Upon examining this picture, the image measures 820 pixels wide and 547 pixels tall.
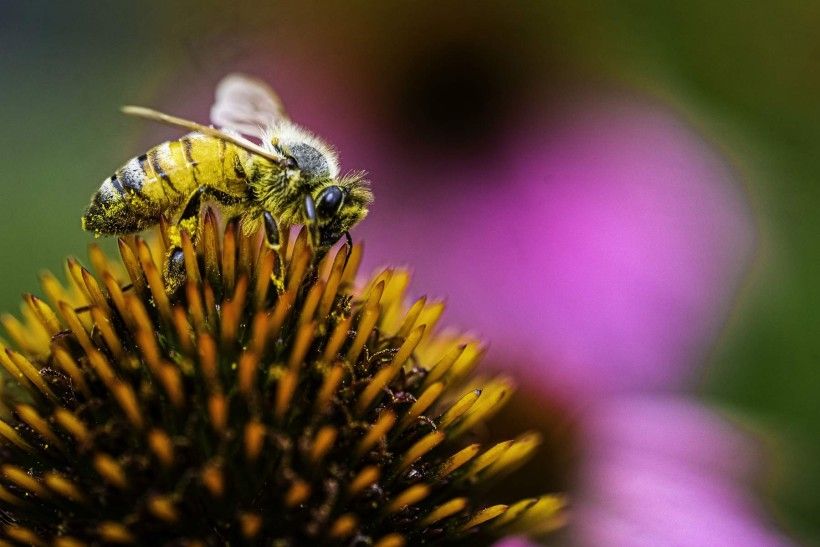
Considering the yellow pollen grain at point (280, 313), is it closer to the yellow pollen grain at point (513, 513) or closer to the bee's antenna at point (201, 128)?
the bee's antenna at point (201, 128)

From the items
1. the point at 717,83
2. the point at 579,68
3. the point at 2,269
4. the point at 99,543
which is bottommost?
the point at 99,543

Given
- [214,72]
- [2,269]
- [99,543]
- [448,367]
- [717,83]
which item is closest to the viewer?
[99,543]

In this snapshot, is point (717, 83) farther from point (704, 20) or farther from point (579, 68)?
point (579, 68)

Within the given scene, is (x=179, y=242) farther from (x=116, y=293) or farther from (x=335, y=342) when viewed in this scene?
(x=335, y=342)

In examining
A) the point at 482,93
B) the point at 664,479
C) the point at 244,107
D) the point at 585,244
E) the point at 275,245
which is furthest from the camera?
the point at 482,93

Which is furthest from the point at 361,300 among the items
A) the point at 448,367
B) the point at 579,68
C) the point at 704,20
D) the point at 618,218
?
the point at 579,68

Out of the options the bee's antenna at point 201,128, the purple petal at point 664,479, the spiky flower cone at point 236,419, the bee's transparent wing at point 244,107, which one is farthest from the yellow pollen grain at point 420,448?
the purple petal at point 664,479

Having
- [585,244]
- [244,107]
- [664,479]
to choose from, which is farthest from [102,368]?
[585,244]
